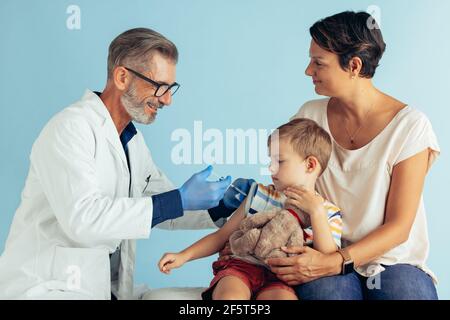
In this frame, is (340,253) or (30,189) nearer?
(340,253)

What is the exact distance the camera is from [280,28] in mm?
3133

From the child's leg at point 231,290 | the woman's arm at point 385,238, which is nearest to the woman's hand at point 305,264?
the woman's arm at point 385,238

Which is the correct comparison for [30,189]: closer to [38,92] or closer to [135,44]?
[135,44]

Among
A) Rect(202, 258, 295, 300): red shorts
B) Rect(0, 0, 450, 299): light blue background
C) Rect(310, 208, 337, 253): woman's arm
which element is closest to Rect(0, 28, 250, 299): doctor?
Rect(202, 258, 295, 300): red shorts

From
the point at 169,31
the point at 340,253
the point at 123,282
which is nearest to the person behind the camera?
the point at 340,253

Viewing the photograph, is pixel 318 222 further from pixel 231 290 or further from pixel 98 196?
pixel 98 196

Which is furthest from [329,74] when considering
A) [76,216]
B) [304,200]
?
[76,216]

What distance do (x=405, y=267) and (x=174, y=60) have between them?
1012 millimetres

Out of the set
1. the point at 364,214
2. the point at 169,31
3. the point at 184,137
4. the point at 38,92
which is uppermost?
the point at 169,31

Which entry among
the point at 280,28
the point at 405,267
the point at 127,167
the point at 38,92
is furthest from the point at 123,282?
the point at 280,28

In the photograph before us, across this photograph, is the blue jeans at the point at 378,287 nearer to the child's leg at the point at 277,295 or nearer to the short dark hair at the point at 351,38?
the child's leg at the point at 277,295

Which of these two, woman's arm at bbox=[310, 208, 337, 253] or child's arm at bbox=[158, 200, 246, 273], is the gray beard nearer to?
child's arm at bbox=[158, 200, 246, 273]

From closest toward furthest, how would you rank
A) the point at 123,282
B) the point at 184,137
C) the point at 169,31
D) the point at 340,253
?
the point at 340,253
the point at 123,282
the point at 184,137
the point at 169,31

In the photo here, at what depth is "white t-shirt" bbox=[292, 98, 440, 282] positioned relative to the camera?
6.98 ft
